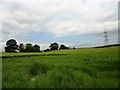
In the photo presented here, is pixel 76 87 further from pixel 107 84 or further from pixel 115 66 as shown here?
pixel 115 66

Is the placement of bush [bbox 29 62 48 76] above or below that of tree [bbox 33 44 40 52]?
below

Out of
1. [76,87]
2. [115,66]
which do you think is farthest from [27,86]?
[115,66]

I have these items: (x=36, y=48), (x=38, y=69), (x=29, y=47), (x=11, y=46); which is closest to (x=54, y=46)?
(x=36, y=48)

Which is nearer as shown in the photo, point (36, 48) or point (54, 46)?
point (36, 48)

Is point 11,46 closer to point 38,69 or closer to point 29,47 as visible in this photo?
point 29,47

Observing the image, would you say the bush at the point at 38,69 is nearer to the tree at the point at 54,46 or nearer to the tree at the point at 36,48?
the tree at the point at 36,48

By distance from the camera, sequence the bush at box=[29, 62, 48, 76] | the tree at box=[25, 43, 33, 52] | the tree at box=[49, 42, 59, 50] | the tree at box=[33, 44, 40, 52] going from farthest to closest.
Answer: the tree at box=[49, 42, 59, 50] → the tree at box=[25, 43, 33, 52] → the tree at box=[33, 44, 40, 52] → the bush at box=[29, 62, 48, 76]

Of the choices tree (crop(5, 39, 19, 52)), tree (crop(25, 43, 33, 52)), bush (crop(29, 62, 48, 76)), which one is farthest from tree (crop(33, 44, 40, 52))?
bush (crop(29, 62, 48, 76))

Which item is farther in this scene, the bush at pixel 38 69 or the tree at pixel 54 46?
the tree at pixel 54 46

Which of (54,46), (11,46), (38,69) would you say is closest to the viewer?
(38,69)

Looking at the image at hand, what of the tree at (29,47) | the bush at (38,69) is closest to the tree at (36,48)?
the tree at (29,47)

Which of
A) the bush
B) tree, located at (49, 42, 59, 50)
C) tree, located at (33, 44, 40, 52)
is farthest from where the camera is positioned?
tree, located at (49, 42, 59, 50)

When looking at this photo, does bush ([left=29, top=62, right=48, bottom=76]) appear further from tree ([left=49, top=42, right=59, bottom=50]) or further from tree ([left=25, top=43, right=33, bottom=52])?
tree ([left=49, top=42, right=59, bottom=50])

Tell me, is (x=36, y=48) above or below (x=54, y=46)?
below
